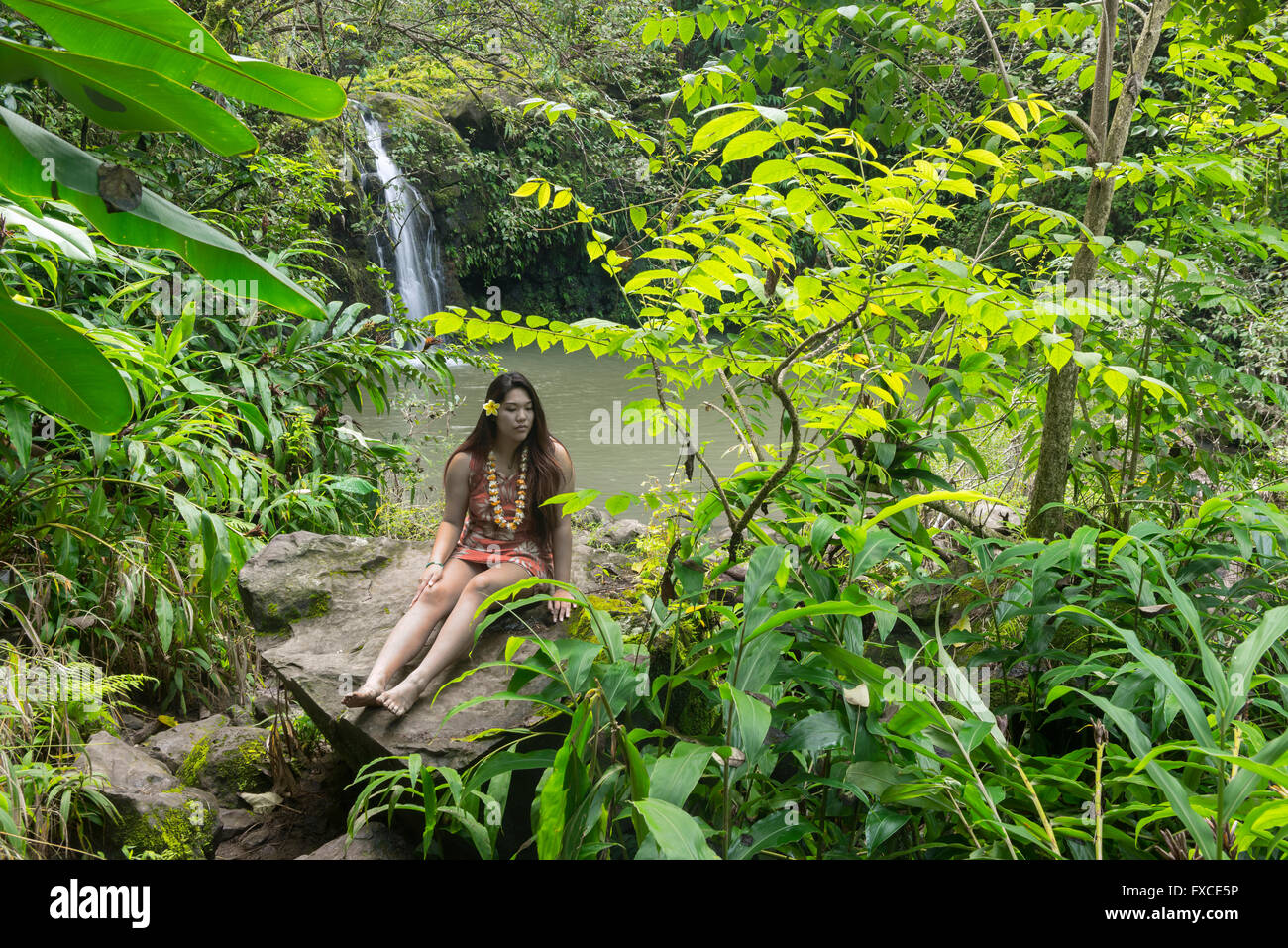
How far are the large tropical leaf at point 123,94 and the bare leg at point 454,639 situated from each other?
1.50 meters

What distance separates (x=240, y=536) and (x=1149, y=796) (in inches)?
115

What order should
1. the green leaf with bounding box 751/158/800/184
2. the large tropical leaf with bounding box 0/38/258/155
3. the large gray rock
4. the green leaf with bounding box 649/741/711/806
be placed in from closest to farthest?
1. the large tropical leaf with bounding box 0/38/258/155
2. the green leaf with bounding box 649/741/711/806
3. the green leaf with bounding box 751/158/800/184
4. the large gray rock

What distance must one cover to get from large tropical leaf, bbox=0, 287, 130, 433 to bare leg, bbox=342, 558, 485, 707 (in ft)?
4.54

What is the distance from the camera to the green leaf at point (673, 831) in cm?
101

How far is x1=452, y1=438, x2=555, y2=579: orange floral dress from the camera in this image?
105 inches

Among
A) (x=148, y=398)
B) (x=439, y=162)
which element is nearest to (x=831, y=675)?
(x=148, y=398)

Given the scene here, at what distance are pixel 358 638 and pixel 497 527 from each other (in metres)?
0.60

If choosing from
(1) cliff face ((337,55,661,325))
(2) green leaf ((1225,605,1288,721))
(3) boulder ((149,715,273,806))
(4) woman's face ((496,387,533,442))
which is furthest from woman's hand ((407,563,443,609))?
(1) cliff face ((337,55,661,325))

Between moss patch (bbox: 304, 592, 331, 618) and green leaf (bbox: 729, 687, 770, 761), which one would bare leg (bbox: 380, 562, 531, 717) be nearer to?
moss patch (bbox: 304, 592, 331, 618)

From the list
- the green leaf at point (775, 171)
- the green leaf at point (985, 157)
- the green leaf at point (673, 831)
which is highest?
the green leaf at point (985, 157)

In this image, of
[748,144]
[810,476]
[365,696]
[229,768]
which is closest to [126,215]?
[748,144]

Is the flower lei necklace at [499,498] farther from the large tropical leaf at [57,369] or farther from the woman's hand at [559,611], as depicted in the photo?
the large tropical leaf at [57,369]

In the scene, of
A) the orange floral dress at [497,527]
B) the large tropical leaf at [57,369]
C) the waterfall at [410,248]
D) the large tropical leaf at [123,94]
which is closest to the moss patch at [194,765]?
the orange floral dress at [497,527]

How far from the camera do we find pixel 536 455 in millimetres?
2701
